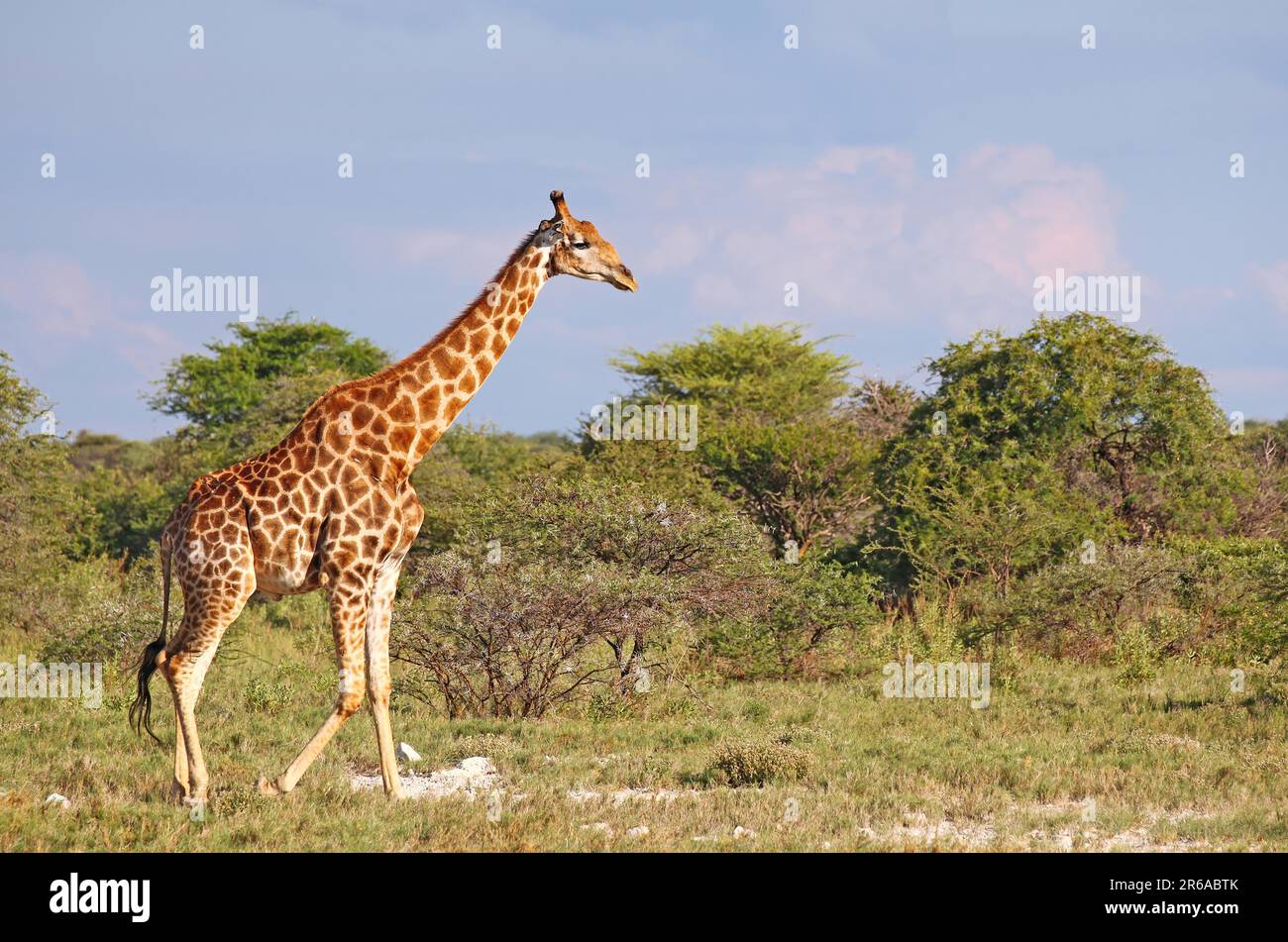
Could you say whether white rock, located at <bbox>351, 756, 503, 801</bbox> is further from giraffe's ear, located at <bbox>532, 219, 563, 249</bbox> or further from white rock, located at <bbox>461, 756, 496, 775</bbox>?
giraffe's ear, located at <bbox>532, 219, 563, 249</bbox>

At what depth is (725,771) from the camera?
11781 millimetres

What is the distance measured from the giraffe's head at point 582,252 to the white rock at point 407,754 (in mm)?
4703

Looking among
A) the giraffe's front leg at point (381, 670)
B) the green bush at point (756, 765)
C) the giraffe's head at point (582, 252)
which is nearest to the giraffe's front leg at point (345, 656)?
the giraffe's front leg at point (381, 670)

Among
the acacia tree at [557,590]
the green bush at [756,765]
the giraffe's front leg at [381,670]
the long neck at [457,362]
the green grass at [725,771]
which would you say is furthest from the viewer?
the acacia tree at [557,590]

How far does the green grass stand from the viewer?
962cm

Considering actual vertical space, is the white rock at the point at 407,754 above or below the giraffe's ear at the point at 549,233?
below

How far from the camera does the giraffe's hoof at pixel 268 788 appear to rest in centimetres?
1018

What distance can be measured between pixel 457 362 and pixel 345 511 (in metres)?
1.50

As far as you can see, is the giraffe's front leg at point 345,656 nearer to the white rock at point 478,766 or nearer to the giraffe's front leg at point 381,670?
the giraffe's front leg at point 381,670

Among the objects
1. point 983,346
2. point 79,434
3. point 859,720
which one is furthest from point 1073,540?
point 79,434

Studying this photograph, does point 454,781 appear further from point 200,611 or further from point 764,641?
point 764,641

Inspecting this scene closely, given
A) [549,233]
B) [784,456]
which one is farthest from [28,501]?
[549,233]

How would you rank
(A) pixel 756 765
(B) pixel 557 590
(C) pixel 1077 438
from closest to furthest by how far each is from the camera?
(A) pixel 756 765 → (B) pixel 557 590 → (C) pixel 1077 438
